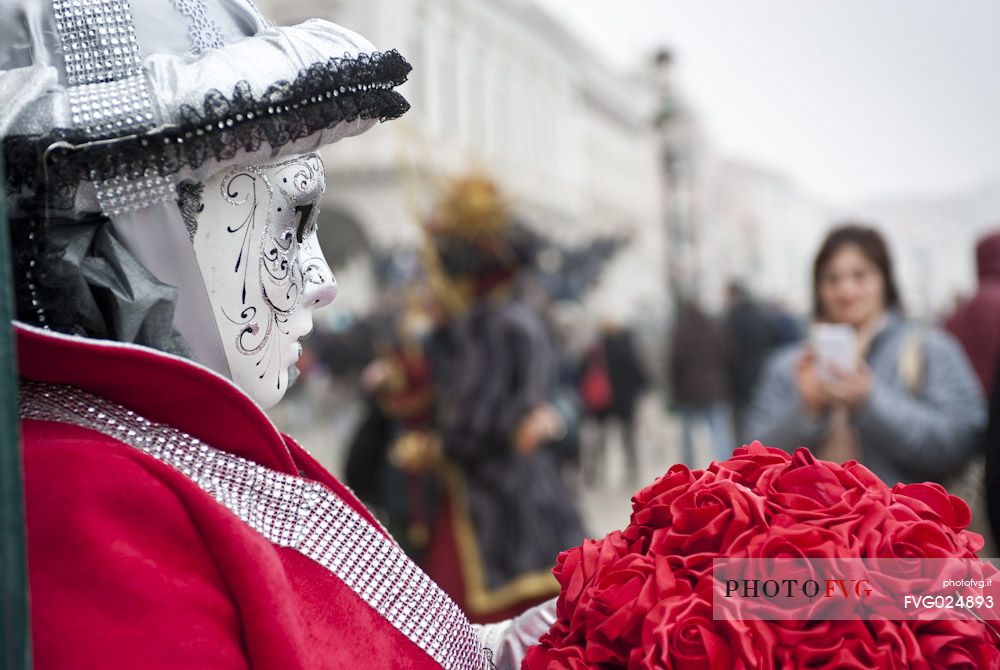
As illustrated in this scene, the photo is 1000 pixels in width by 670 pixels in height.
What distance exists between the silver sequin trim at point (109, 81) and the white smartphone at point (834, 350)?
2824 millimetres

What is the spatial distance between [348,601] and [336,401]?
39.6 ft

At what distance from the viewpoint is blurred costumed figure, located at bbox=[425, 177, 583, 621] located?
4.72m

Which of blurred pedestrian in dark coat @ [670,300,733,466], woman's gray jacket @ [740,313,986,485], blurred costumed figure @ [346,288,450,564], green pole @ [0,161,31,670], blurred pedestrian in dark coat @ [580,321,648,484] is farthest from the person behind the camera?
blurred pedestrian in dark coat @ [580,321,648,484]

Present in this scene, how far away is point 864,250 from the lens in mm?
3871

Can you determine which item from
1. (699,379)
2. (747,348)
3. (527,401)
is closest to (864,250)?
(527,401)

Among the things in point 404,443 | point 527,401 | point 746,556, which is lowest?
point 404,443

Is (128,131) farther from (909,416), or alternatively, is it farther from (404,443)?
(404,443)

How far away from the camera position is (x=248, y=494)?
4.19 feet

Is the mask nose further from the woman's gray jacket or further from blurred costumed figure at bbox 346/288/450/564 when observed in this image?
blurred costumed figure at bbox 346/288/450/564

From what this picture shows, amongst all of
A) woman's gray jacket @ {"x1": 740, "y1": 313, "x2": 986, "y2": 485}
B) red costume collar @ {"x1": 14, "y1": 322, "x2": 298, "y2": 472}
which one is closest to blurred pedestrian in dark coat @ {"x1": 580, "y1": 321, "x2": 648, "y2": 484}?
woman's gray jacket @ {"x1": 740, "y1": 313, "x2": 986, "y2": 485}

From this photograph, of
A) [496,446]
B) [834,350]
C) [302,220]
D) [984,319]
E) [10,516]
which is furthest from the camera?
[496,446]

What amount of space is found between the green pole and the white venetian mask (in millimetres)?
408

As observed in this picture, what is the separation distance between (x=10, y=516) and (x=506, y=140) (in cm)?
3621

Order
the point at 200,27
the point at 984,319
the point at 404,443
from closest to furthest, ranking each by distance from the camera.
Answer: the point at 200,27
the point at 984,319
the point at 404,443
